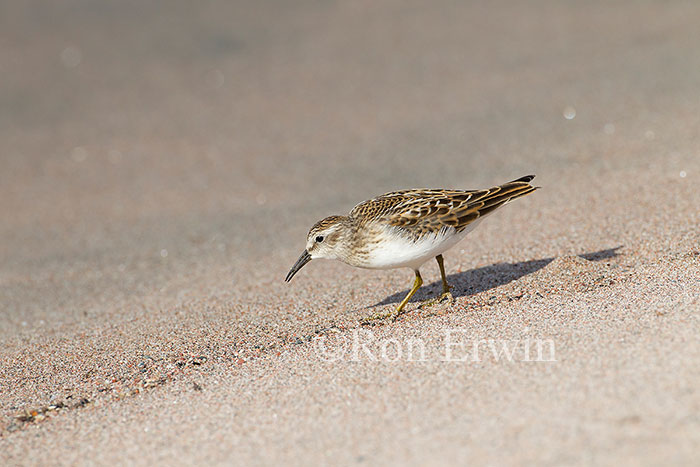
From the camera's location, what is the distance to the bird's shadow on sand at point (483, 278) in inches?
245

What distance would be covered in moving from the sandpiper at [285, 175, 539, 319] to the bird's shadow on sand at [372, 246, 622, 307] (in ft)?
0.72

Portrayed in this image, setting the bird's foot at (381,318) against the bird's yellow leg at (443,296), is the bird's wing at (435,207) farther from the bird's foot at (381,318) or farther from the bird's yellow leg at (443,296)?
the bird's foot at (381,318)

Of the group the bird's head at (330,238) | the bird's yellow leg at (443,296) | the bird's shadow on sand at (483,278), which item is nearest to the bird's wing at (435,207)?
the bird's head at (330,238)

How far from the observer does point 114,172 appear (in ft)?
35.5

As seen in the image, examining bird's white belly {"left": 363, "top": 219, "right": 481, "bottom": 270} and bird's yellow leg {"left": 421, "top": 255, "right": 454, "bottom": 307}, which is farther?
bird's yellow leg {"left": 421, "top": 255, "right": 454, "bottom": 307}

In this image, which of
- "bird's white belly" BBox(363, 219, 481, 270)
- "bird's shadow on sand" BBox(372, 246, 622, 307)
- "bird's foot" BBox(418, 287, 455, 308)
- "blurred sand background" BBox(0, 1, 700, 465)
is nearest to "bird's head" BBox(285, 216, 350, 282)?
"bird's white belly" BBox(363, 219, 481, 270)

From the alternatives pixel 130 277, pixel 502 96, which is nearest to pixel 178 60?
pixel 502 96

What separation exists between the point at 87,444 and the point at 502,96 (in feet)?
29.7

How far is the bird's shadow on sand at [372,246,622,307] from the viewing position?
621 centimetres

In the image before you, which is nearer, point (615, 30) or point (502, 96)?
point (502, 96)

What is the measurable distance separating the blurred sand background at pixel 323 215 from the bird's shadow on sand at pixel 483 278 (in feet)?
0.12

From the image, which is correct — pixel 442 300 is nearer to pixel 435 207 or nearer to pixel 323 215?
pixel 435 207

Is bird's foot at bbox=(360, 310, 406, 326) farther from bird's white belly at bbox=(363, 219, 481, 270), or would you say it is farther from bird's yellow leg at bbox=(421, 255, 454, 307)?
bird's white belly at bbox=(363, 219, 481, 270)

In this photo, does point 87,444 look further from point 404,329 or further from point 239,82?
point 239,82
